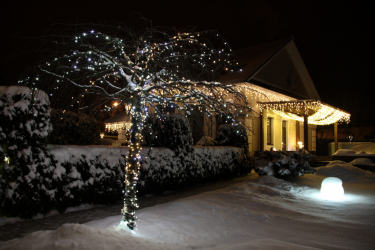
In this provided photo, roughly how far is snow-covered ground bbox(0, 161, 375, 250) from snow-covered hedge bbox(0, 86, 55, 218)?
1427 millimetres

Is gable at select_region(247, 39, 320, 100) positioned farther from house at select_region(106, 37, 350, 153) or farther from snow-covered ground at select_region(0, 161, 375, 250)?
snow-covered ground at select_region(0, 161, 375, 250)

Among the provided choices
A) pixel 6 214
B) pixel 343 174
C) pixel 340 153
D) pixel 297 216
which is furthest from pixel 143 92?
pixel 340 153

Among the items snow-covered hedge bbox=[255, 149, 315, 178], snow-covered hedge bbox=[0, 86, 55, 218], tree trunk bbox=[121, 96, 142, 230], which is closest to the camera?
tree trunk bbox=[121, 96, 142, 230]

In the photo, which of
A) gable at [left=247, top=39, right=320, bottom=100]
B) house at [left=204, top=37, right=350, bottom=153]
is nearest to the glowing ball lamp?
house at [left=204, top=37, right=350, bottom=153]

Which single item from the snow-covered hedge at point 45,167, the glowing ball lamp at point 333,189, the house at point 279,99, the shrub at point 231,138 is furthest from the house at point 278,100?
the snow-covered hedge at point 45,167

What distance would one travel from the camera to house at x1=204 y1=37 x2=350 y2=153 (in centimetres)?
1692

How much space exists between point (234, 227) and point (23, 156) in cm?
431

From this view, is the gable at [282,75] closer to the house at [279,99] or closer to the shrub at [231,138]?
the house at [279,99]

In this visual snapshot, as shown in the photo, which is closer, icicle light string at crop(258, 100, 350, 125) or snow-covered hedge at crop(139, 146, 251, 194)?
snow-covered hedge at crop(139, 146, 251, 194)

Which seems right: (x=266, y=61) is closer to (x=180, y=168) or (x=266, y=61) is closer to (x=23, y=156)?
(x=180, y=168)

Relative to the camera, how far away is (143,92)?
15.5 feet

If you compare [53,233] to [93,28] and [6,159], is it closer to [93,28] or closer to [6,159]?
[6,159]

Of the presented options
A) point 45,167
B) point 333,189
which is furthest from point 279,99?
point 45,167

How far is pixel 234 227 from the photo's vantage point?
202 inches
